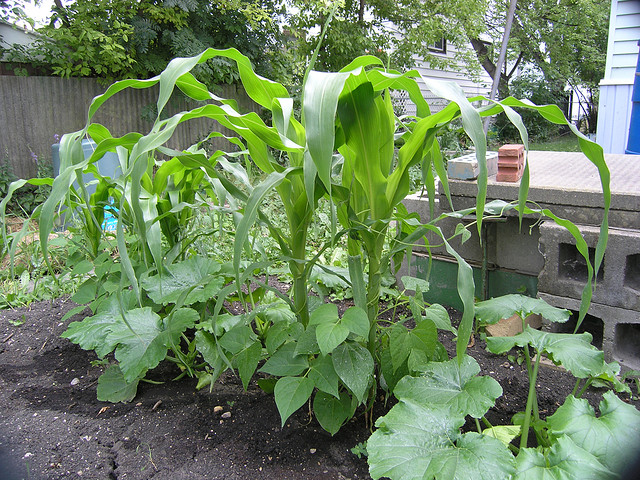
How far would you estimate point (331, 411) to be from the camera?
1.33 metres

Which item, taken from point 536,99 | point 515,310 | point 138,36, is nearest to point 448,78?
point 536,99

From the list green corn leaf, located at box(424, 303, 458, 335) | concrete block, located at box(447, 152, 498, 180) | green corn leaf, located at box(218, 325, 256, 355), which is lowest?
green corn leaf, located at box(218, 325, 256, 355)

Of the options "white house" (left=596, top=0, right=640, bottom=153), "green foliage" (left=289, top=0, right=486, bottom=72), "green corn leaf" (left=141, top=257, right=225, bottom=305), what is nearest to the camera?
"green corn leaf" (left=141, top=257, right=225, bottom=305)

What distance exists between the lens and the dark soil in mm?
1290

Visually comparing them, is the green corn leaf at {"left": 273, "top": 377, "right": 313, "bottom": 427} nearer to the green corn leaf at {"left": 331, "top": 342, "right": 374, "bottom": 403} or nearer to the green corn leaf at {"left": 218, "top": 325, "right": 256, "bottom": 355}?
the green corn leaf at {"left": 331, "top": 342, "right": 374, "bottom": 403}

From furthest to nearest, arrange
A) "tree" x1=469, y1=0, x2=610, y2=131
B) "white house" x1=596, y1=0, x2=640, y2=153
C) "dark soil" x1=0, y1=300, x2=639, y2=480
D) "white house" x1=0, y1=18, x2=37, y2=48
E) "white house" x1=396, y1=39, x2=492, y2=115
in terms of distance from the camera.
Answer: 1. "tree" x1=469, y1=0, x2=610, y2=131
2. "white house" x1=396, y1=39, x2=492, y2=115
3. "white house" x1=0, y1=18, x2=37, y2=48
4. "white house" x1=596, y1=0, x2=640, y2=153
5. "dark soil" x1=0, y1=300, x2=639, y2=480

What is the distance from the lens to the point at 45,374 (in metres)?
1.82

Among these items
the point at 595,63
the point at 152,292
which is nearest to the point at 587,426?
the point at 152,292

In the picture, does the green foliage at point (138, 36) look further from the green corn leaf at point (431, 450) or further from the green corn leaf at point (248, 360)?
the green corn leaf at point (431, 450)

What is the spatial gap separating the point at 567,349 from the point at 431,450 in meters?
0.50

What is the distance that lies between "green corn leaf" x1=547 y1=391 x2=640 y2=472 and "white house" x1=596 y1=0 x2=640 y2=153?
608 cm

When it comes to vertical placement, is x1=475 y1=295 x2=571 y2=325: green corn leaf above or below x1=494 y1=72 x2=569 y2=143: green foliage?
below

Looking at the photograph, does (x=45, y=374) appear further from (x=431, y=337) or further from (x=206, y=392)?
(x=431, y=337)

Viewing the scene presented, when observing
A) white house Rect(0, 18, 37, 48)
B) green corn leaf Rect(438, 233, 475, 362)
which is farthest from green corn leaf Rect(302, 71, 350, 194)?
white house Rect(0, 18, 37, 48)
